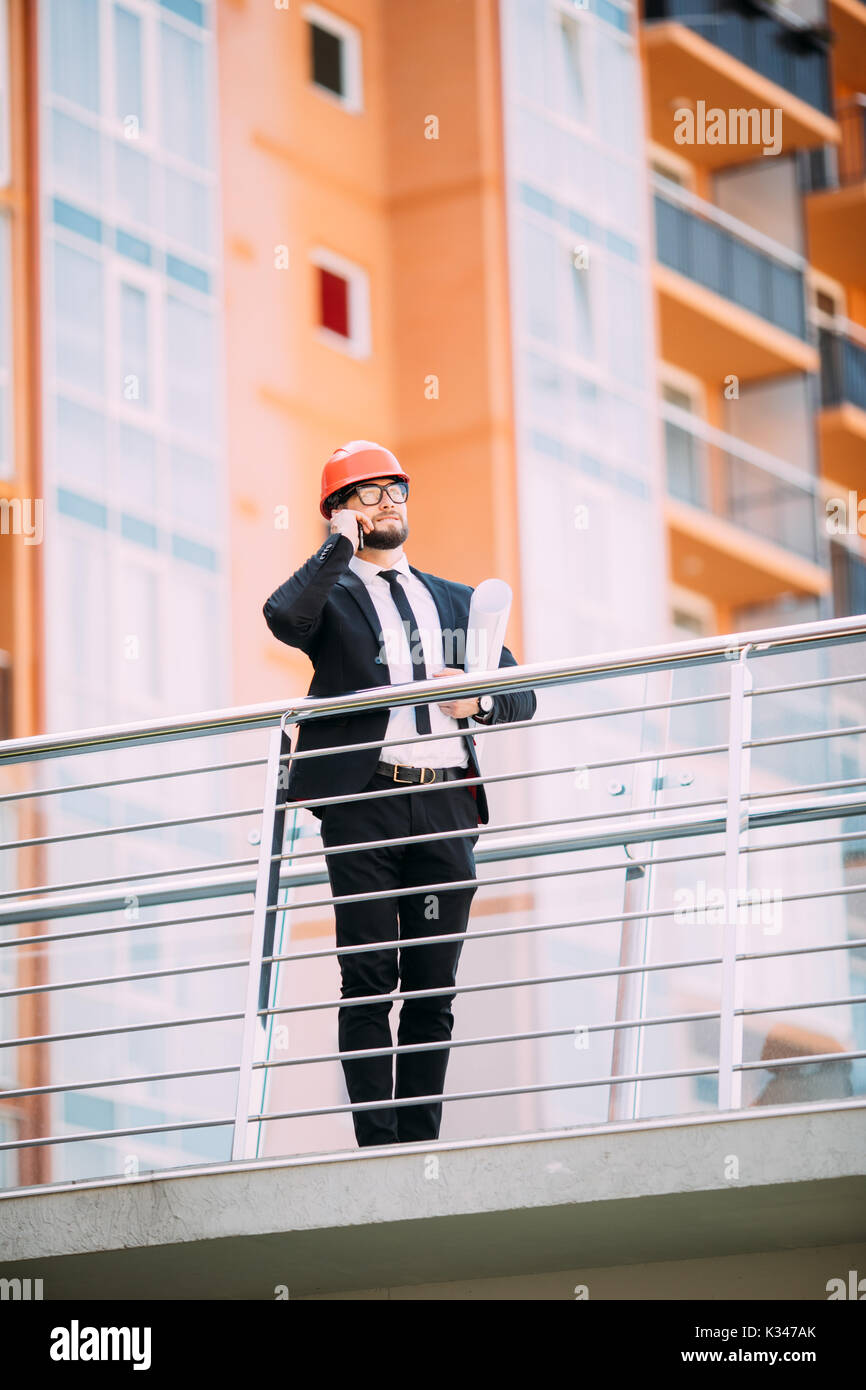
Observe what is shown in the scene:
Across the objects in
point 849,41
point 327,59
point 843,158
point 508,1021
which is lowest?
point 508,1021

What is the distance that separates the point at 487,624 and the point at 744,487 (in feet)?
77.8

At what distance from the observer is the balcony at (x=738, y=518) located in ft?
96.9

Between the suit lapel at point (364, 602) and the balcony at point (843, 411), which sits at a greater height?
the balcony at point (843, 411)

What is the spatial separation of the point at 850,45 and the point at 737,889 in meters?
29.3

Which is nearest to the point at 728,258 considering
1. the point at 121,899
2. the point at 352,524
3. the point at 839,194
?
the point at 839,194

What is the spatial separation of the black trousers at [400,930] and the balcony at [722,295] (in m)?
22.5

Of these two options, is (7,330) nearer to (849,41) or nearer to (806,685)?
(806,685)

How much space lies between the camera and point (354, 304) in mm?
24984

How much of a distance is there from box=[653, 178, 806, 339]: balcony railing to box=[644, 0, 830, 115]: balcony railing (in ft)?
5.74

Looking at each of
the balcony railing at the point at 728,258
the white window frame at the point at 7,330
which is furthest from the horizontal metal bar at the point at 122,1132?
the balcony railing at the point at 728,258

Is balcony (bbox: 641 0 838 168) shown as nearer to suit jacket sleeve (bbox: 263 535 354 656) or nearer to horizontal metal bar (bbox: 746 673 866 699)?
suit jacket sleeve (bbox: 263 535 354 656)

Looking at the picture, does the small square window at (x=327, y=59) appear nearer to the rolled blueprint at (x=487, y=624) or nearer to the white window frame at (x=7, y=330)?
the white window frame at (x=7, y=330)

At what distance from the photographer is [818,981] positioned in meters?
7.08
